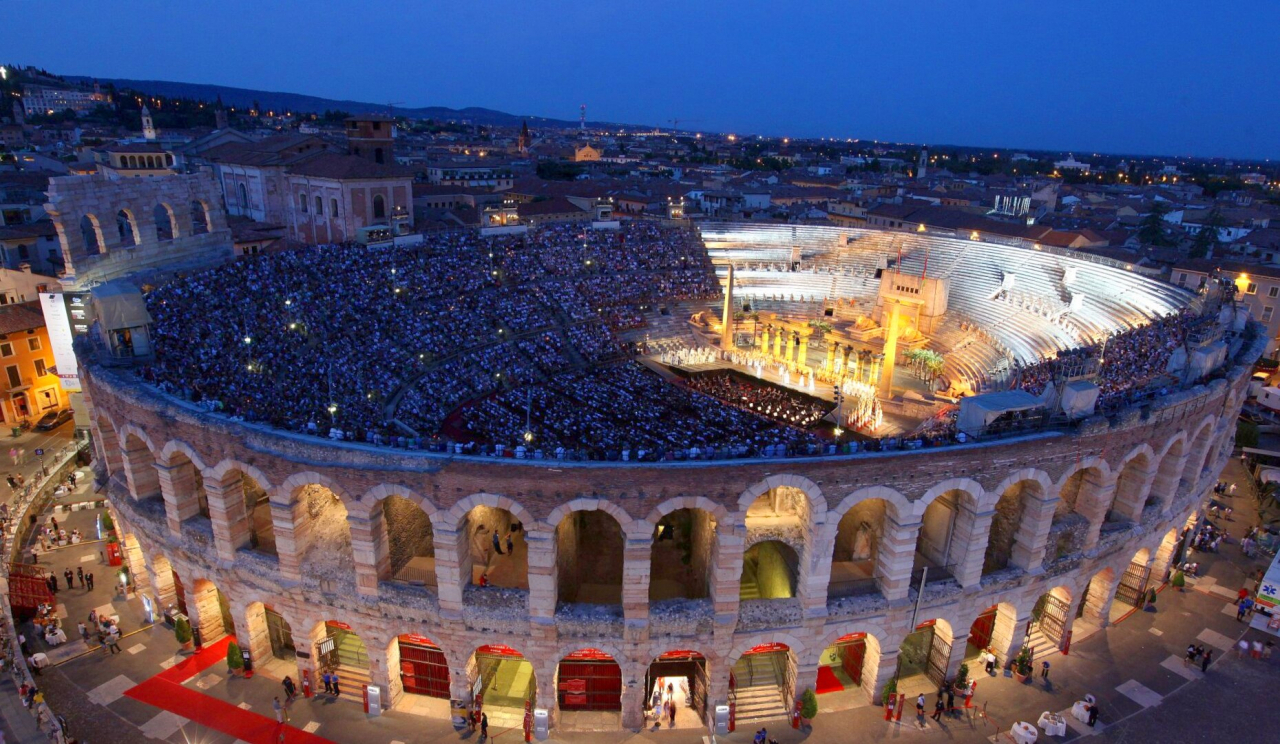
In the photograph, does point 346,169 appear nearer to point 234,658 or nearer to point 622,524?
point 234,658

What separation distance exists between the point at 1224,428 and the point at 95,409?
48992 mm

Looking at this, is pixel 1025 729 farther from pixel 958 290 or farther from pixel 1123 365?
pixel 958 290

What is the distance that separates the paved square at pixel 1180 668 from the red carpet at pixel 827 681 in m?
13.1

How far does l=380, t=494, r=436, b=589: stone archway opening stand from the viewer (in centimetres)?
2720

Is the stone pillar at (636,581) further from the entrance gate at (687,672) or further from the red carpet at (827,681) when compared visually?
the red carpet at (827,681)

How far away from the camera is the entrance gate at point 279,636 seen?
29.2 m

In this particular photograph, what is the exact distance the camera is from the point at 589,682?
26.7m

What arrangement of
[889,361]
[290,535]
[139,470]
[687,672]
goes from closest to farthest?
1. [290,535]
2. [687,672]
3. [139,470]
4. [889,361]

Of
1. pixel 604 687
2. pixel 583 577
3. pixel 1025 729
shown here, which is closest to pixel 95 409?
pixel 583 577

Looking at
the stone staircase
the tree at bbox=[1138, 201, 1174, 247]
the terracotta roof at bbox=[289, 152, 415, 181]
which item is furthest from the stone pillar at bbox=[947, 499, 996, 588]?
the tree at bbox=[1138, 201, 1174, 247]

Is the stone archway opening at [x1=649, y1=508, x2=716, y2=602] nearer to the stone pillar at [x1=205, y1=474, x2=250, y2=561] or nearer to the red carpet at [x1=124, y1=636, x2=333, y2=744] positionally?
the red carpet at [x1=124, y1=636, x2=333, y2=744]

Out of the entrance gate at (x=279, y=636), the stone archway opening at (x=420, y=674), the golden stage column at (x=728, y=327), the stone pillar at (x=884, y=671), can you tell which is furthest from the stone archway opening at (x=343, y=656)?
the golden stage column at (x=728, y=327)

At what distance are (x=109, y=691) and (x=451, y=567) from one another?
13958 mm

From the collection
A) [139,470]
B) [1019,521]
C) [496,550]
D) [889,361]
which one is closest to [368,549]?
[496,550]
